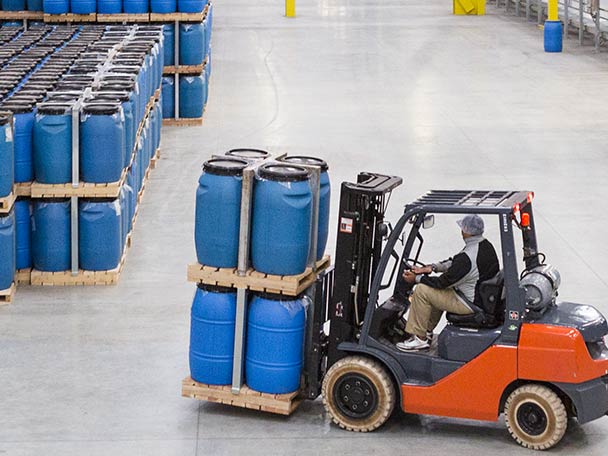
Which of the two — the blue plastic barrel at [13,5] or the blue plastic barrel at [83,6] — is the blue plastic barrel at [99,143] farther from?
the blue plastic barrel at [13,5]

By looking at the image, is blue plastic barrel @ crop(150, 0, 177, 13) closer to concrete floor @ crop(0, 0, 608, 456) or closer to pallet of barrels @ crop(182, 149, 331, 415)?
concrete floor @ crop(0, 0, 608, 456)

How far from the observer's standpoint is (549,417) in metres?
7.18

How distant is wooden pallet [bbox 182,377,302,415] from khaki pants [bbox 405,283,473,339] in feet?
2.84

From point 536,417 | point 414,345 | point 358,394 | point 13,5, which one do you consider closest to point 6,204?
point 358,394

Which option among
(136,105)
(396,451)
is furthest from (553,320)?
(136,105)

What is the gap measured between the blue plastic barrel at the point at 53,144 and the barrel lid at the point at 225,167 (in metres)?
2.76

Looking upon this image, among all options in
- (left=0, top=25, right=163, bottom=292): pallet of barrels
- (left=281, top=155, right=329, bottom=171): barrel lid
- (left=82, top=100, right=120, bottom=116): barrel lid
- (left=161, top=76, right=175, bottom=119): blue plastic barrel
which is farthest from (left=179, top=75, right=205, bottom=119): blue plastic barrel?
(left=281, top=155, right=329, bottom=171): barrel lid

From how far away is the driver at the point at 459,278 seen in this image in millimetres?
7266

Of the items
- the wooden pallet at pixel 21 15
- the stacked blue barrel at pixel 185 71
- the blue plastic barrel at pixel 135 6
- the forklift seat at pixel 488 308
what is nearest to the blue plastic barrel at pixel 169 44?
the stacked blue barrel at pixel 185 71

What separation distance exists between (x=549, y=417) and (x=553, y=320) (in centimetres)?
55

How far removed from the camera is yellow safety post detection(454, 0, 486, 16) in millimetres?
32875

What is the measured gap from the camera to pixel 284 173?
7.59 meters

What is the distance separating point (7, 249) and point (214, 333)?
2847mm

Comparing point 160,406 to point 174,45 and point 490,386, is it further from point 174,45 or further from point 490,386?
point 174,45
